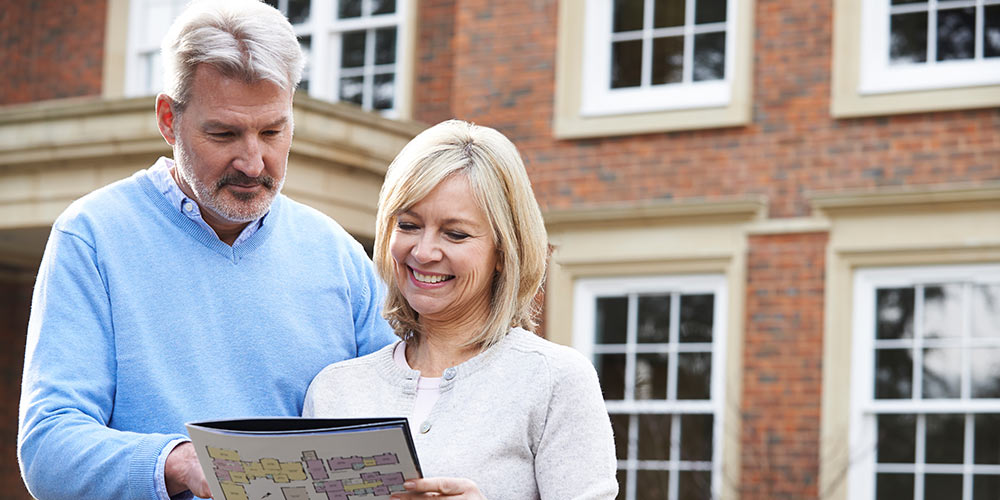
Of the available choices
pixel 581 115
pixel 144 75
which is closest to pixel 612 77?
pixel 581 115

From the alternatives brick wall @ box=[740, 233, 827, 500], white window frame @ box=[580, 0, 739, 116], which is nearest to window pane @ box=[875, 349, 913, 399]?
brick wall @ box=[740, 233, 827, 500]

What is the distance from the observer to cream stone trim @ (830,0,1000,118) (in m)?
9.93

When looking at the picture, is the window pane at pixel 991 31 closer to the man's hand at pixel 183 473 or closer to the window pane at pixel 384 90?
the window pane at pixel 384 90

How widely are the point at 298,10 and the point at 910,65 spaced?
5130 millimetres

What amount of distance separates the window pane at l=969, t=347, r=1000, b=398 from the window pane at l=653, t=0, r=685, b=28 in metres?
3.12

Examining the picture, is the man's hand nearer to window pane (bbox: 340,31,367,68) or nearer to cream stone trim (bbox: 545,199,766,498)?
cream stone trim (bbox: 545,199,766,498)

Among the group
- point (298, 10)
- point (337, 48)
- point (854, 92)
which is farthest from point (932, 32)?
point (298, 10)

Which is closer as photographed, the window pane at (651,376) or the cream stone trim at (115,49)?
the window pane at (651,376)

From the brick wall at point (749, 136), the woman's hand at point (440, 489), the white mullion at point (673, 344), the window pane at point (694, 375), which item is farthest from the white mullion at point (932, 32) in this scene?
the woman's hand at point (440, 489)

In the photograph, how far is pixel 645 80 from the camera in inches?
438

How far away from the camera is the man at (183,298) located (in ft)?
8.51

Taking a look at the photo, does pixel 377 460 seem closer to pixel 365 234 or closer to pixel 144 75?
pixel 365 234

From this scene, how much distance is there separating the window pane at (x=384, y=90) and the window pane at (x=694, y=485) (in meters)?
3.82

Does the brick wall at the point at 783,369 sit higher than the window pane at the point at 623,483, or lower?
higher
